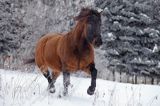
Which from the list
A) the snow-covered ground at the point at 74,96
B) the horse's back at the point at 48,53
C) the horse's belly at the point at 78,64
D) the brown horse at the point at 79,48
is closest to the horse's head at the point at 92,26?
the brown horse at the point at 79,48

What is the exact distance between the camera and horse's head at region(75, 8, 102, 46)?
762cm

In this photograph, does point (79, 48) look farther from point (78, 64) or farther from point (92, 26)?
point (92, 26)

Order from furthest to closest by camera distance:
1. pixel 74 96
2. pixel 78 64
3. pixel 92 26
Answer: pixel 74 96, pixel 78 64, pixel 92 26

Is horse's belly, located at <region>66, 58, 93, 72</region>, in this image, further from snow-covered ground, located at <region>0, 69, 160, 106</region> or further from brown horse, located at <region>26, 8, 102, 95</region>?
snow-covered ground, located at <region>0, 69, 160, 106</region>

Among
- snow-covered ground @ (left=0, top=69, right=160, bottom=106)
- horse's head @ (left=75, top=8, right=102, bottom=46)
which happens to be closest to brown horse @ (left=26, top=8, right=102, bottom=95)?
horse's head @ (left=75, top=8, right=102, bottom=46)

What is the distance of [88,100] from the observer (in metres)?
8.08

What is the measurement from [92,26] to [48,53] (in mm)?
2066

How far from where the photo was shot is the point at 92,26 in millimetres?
7723

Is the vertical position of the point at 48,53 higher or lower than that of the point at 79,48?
lower

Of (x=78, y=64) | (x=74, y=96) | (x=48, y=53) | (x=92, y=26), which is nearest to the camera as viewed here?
(x=92, y=26)

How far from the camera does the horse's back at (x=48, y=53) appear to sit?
9258mm

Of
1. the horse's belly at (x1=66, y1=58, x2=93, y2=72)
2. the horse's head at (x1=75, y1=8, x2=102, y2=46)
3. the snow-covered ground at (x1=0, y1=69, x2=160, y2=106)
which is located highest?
the horse's head at (x1=75, y1=8, x2=102, y2=46)

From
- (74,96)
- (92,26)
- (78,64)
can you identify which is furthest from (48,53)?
(92,26)

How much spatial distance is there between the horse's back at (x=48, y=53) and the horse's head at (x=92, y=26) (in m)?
1.43
